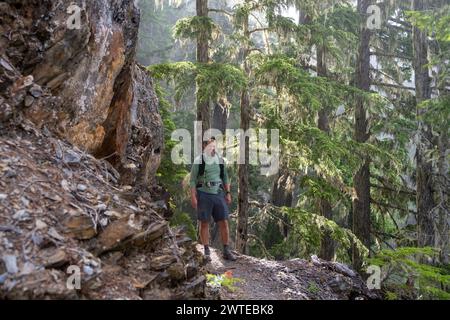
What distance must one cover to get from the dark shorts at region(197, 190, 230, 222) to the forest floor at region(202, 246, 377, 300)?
85 cm

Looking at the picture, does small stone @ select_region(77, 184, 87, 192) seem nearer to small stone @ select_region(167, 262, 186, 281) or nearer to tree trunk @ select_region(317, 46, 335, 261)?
small stone @ select_region(167, 262, 186, 281)

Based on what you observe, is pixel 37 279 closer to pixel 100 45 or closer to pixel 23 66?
pixel 23 66

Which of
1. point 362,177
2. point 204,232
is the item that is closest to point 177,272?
point 204,232

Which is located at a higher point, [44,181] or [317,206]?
[44,181]

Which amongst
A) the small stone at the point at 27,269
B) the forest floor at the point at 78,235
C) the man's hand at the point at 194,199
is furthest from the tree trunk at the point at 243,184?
the small stone at the point at 27,269

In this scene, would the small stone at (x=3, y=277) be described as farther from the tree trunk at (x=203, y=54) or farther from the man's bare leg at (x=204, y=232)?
the tree trunk at (x=203, y=54)

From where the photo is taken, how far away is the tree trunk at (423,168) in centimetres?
1309

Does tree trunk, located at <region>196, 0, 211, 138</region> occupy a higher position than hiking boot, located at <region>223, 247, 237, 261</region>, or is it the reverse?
tree trunk, located at <region>196, 0, 211, 138</region>

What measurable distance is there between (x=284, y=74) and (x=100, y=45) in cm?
456

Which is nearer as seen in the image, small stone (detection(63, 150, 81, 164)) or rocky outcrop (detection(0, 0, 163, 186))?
small stone (detection(63, 150, 81, 164))

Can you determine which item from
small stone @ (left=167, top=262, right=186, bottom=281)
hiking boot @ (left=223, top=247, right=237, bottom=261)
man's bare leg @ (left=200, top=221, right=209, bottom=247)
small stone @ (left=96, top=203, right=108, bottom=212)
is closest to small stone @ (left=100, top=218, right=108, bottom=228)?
small stone @ (left=96, top=203, right=108, bottom=212)

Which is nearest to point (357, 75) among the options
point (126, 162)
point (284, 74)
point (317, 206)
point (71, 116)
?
point (317, 206)

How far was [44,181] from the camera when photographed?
4.43 metres

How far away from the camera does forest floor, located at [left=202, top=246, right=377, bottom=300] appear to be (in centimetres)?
641
